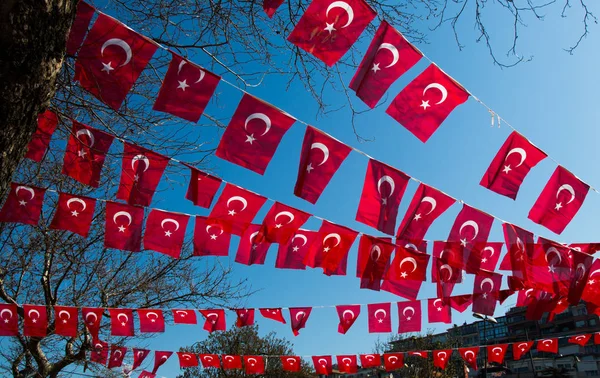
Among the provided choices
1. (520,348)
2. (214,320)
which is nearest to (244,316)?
(214,320)

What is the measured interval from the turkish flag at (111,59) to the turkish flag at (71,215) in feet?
11.1

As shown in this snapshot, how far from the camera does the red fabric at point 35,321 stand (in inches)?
393

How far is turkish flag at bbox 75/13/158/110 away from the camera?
13.3ft

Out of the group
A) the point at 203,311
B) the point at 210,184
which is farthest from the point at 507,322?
the point at 210,184

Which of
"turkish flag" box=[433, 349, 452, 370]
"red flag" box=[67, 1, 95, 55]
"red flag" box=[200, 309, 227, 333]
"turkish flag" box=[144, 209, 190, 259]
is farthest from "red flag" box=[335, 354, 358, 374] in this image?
"red flag" box=[67, 1, 95, 55]

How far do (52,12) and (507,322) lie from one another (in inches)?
3013

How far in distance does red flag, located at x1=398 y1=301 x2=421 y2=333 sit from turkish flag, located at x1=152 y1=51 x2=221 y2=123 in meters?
8.53

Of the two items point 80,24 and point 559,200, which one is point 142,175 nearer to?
point 80,24

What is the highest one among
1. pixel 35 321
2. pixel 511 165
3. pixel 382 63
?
pixel 382 63

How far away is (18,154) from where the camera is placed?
2439 millimetres

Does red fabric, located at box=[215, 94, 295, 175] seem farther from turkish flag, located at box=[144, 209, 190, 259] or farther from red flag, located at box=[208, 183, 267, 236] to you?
turkish flag, located at box=[144, 209, 190, 259]

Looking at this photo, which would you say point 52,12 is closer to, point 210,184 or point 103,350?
point 210,184

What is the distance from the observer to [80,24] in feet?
13.6

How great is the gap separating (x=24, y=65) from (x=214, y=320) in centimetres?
1032
